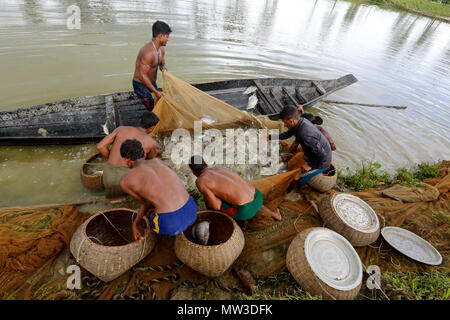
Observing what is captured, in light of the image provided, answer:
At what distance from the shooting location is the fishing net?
3.61 meters

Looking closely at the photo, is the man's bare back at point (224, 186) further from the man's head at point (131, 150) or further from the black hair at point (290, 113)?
the black hair at point (290, 113)

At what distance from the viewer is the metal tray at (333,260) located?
208cm

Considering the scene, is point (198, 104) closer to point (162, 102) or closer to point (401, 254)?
point (162, 102)

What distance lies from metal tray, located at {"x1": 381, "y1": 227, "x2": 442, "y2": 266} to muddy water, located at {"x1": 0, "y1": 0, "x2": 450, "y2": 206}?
232 cm

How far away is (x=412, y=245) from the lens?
110 inches

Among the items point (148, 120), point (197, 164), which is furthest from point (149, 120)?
point (197, 164)

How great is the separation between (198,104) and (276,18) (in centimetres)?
1587

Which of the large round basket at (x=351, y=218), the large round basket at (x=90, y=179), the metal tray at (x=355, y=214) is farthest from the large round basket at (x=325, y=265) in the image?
the large round basket at (x=90, y=179)

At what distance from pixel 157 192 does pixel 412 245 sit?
10.6 feet

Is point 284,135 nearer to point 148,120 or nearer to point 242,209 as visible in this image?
point 242,209

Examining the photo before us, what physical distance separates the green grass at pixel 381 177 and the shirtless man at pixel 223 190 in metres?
2.56

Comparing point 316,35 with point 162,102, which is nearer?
point 162,102

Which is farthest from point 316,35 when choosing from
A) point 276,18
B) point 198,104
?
point 198,104
